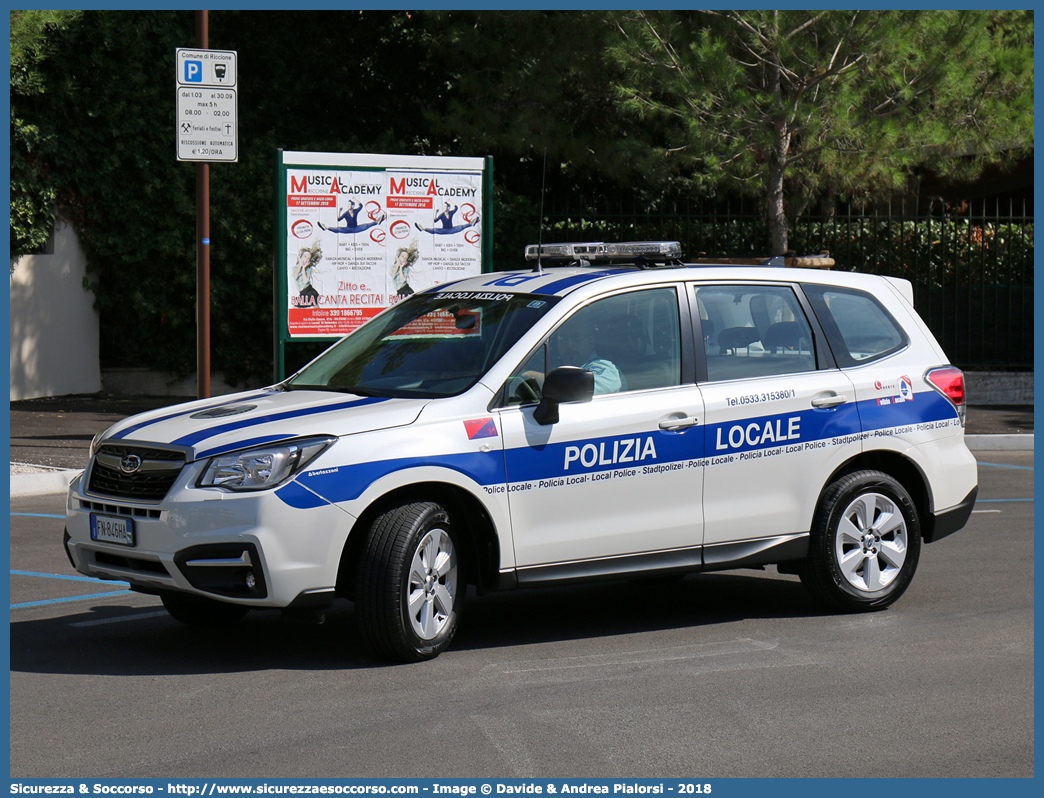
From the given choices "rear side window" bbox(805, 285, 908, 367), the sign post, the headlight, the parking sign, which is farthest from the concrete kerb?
"rear side window" bbox(805, 285, 908, 367)

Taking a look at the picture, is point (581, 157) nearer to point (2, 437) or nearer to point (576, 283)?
point (2, 437)

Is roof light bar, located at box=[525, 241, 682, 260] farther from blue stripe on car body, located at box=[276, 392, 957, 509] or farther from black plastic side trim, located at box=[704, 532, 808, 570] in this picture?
black plastic side trim, located at box=[704, 532, 808, 570]

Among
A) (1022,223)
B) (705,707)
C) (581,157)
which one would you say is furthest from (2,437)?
(1022,223)

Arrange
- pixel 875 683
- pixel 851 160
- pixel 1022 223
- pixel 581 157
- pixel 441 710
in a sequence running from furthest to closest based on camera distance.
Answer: pixel 1022 223 → pixel 581 157 → pixel 851 160 → pixel 875 683 → pixel 441 710

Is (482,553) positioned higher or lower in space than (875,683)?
higher

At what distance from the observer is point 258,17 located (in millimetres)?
20812

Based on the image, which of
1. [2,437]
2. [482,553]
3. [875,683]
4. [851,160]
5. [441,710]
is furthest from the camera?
[851,160]

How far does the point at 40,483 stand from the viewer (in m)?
11.9

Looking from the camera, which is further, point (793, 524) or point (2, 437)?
point (2, 437)

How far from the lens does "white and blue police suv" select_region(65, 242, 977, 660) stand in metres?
5.88

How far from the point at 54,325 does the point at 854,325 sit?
13.6m

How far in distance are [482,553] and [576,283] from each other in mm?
1500

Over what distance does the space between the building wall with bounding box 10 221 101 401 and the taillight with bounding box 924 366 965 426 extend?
13472 mm

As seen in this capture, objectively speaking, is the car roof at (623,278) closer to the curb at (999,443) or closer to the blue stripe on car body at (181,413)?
the blue stripe on car body at (181,413)
